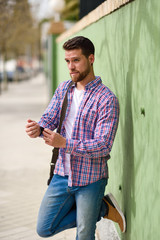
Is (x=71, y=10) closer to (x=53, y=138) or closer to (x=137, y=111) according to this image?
(x=137, y=111)

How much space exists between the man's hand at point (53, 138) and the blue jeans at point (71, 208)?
0.42m

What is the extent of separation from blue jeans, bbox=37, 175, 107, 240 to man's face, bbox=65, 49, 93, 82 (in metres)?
0.73

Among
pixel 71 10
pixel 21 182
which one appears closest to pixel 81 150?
pixel 21 182

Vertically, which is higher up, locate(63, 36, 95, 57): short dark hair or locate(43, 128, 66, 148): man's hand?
locate(63, 36, 95, 57): short dark hair

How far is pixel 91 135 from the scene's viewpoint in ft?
10.5

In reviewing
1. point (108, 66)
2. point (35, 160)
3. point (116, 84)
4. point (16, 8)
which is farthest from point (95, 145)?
point (16, 8)

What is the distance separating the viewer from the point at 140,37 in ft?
10.1

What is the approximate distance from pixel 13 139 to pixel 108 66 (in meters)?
6.31

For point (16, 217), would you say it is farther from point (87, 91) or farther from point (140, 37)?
point (140, 37)

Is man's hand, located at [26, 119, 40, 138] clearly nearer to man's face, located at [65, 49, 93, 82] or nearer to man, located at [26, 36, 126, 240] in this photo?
man, located at [26, 36, 126, 240]

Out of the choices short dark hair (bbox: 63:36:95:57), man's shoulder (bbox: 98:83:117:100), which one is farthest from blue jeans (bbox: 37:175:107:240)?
short dark hair (bbox: 63:36:95:57)

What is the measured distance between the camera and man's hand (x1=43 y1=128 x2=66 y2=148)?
291cm

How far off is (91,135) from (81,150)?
233 mm

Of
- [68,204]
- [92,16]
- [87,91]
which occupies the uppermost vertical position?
[92,16]
